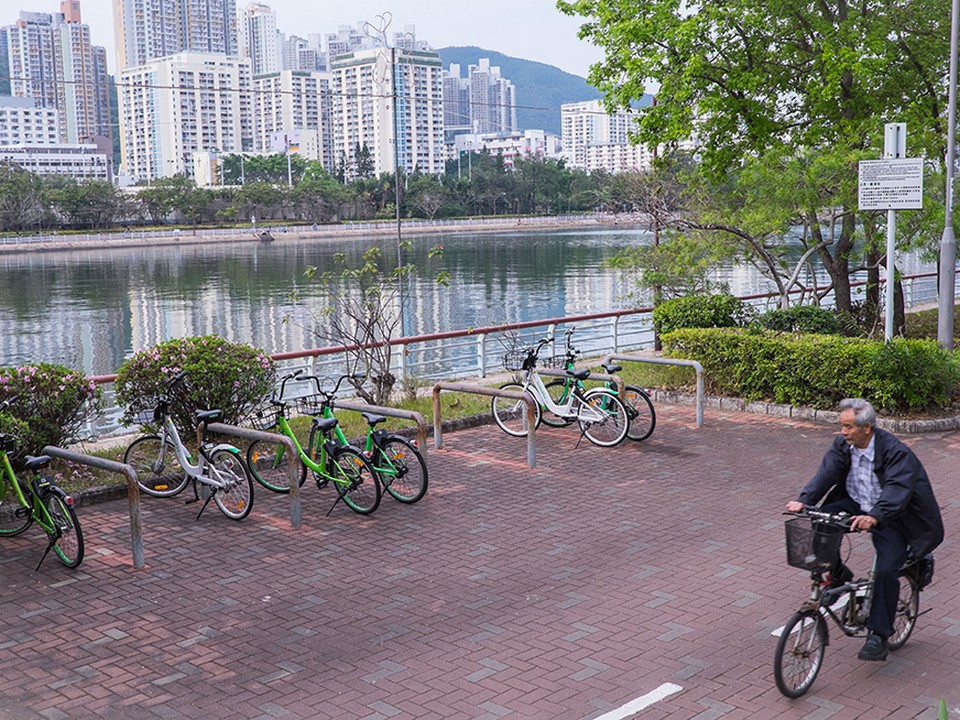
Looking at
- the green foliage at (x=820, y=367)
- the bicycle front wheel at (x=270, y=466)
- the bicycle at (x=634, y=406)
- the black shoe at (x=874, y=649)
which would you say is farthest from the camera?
the green foliage at (x=820, y=367)

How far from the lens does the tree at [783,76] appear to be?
51.0ft

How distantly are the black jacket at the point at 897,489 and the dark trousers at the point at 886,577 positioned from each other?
0.06 meters

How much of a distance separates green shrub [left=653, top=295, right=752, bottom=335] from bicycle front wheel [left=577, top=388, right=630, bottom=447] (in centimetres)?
421

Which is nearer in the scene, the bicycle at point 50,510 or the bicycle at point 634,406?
the bicycle at point 50,510

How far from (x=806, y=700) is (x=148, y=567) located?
15.1 feet

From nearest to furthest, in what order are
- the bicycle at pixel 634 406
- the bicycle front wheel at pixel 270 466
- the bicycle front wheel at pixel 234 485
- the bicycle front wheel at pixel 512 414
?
the bicycle front wheel at pixel 234 485, the bicycle front wheel at pixel 270 466, the bicycle at pixel 634 406, the bicycle front wheel at pixel 512 414

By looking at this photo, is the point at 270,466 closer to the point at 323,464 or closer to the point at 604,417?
the point at 323,464

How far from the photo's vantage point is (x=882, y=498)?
5.38 metres

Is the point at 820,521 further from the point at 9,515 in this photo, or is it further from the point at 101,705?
the point at 9,515

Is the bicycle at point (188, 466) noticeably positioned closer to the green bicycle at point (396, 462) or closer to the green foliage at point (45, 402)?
the green foliage at point (45, 402)

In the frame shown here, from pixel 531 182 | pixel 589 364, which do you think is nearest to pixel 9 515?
pixel 589 364

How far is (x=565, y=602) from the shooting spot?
269 inches

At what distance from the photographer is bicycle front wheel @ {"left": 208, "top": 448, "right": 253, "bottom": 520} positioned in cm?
877

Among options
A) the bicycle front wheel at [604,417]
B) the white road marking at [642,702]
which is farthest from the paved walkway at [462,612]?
the bicycle front wheel at [604,417]
